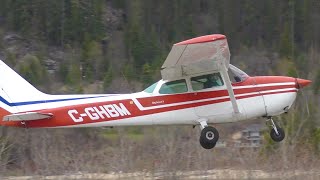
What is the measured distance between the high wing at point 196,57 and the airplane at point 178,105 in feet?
0.20

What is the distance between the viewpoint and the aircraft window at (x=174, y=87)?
40.0 ft

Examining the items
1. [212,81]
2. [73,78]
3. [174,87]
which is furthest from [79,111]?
[73,78]

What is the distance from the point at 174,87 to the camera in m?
12.2

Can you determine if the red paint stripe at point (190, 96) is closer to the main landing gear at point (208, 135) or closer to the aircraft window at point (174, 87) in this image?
the aircraft window at point (174, 87)

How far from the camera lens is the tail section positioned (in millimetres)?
12406

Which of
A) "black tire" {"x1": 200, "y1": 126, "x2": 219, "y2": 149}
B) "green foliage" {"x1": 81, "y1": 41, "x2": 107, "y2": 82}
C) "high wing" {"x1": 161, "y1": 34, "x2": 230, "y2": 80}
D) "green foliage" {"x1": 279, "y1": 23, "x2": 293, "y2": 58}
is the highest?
"high wing" {"x1": 161, "y1": 34, "x2": 230, "y2": 80}

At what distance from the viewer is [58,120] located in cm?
1223

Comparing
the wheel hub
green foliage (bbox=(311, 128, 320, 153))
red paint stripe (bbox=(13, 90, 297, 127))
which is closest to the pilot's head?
red paint stripe (bbox=(13, 90, 297, 127))

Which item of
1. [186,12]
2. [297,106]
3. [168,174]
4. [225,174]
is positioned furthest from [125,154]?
[186,12]

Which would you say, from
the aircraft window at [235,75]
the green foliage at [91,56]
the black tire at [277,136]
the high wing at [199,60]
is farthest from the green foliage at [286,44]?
the high wing at [199,60]

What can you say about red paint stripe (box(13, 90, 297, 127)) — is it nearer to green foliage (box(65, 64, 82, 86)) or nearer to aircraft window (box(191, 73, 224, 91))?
aircraft window (box(191, 73, 224, 91))

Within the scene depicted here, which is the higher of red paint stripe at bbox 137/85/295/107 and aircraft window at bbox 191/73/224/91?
A: aircraft window at bbox 191/73/224/91

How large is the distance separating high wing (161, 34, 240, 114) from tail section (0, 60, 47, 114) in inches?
98.4

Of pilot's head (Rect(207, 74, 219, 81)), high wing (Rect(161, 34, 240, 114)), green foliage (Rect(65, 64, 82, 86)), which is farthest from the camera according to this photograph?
green foliage (Rect(65, 64, 82, 86))
